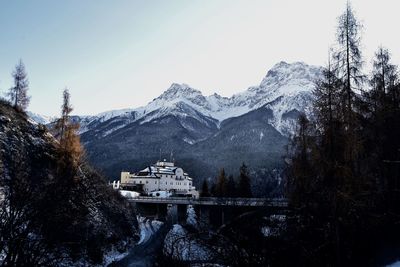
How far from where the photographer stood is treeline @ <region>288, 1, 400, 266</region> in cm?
1245

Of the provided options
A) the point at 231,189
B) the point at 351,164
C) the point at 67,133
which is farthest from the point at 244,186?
the point at 351,164

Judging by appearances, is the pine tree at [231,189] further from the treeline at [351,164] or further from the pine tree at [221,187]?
the treeline at [351,164]

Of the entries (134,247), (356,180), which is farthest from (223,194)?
(356,180)

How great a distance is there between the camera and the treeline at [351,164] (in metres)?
12.5

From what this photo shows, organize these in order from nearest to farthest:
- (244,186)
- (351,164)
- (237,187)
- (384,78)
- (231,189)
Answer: (351,164)
(384,78)
(244,186)
(237,187)
(231,189)

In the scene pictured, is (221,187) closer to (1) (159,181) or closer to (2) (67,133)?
(2) (67,133)

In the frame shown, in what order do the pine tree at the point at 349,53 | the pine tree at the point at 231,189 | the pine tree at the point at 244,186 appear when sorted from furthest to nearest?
the pine tree at the point at 231,189, the pine tree at the point at 244,186, the pine tree at the point at 349,53

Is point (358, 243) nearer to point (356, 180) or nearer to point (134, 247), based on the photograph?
point (356, 180)

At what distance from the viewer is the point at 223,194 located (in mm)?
70438

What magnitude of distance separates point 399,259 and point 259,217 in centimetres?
1174

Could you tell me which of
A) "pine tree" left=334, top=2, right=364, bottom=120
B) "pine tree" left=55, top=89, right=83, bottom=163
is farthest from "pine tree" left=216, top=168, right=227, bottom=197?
"pine tree" left=334, top=2, right=364, bottom=120

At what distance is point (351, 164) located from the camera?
17.8 meters

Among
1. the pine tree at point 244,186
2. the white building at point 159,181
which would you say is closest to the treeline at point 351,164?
the pine tree at point 244,186

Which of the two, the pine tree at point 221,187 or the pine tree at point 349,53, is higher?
the pine tree at point 349,53
